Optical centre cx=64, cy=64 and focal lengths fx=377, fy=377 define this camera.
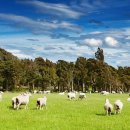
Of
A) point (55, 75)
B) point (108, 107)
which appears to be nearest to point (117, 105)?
point (108, 107)

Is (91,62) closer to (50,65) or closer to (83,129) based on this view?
(50,65)

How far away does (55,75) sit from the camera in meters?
162

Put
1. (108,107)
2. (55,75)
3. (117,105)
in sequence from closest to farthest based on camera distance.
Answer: (108,107) < (117,105) < (55,75)

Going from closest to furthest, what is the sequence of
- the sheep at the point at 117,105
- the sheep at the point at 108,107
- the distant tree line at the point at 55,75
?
the sheep at the point at 108,107
the sheep at the point at 117,105
the distant tree line at the point at 55,75

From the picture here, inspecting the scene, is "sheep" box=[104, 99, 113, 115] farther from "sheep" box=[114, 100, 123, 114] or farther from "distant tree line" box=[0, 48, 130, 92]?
"distant tree line" box=[0, 48, 130, 92]

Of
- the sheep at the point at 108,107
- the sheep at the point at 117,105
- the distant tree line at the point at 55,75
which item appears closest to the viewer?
the sheep at the point at 108,107

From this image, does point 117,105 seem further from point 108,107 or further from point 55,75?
point 55,75

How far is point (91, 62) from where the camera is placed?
18300cm

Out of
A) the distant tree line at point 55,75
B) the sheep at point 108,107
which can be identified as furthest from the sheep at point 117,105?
the distant tree line at point 55,75

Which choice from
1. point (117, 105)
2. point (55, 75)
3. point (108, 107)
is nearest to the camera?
point (108, 107)

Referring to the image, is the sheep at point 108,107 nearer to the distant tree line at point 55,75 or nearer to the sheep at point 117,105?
the sheep at point 117,105

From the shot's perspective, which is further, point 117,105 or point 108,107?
point 117,105

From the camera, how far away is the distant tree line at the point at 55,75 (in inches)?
5669

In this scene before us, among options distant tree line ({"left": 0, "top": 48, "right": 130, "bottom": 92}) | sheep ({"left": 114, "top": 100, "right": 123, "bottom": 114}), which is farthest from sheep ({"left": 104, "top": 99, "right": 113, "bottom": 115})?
distant tree line ({"left": 0, "top": 48, "right": 130, "bottom": 92})
